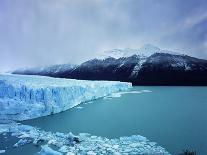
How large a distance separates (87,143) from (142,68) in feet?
174

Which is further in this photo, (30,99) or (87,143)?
(30,99)

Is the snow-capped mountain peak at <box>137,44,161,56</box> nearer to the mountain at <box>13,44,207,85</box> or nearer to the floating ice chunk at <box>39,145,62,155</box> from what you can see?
the mountain at <box>13,44,207,85</box>

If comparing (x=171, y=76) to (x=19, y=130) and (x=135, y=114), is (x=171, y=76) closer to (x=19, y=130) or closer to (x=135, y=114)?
(x=135, y=114)

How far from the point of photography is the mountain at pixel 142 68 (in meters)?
53.1

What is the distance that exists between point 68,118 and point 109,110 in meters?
3.80

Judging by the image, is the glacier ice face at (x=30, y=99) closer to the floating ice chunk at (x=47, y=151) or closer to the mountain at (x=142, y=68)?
the floating ice chunk at (x=47, y=151)

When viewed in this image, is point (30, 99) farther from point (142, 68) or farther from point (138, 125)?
point (142, 68)

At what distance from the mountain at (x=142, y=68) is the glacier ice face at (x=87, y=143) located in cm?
4205

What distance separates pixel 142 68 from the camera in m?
61.0

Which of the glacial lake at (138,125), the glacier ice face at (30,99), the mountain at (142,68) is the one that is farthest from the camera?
the mountain at (142,68)

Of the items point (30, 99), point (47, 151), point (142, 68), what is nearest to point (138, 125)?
point (47, 151)

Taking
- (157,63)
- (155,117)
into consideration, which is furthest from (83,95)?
(157,63)

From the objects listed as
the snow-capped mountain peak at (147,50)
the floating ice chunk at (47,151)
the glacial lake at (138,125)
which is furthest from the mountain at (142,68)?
the floating ice chunk at (47,151)

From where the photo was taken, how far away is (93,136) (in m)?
10.3
